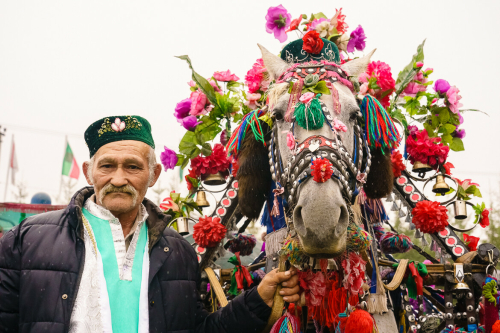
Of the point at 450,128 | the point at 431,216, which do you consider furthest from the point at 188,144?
the point at 450,128

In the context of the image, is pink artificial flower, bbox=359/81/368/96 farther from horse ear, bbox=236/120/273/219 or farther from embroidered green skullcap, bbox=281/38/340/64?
horse ear, bbox=236/120/273/219

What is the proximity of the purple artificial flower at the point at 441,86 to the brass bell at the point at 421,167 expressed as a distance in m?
0.71

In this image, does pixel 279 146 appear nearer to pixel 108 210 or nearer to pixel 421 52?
pixel 108 210

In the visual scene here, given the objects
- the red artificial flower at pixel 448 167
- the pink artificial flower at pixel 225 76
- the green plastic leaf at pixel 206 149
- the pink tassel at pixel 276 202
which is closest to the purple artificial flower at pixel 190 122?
the green plastic leaf at pixel 206 149

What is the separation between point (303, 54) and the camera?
342 cm

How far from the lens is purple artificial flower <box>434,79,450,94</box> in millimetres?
4188

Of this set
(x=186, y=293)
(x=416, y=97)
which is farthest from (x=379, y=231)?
(x=186, y=293)

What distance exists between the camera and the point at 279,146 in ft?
9.49

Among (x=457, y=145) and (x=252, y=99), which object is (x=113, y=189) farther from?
(x=457, y=145)

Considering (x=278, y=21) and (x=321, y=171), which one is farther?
(x=278, y=21)

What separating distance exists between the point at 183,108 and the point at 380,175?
1.93 meters

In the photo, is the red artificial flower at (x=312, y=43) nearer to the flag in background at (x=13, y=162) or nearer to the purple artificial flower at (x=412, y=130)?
the purple artificial flower at (x=412, y=130)

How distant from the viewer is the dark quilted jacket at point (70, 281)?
2.16m

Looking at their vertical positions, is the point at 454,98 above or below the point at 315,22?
below
